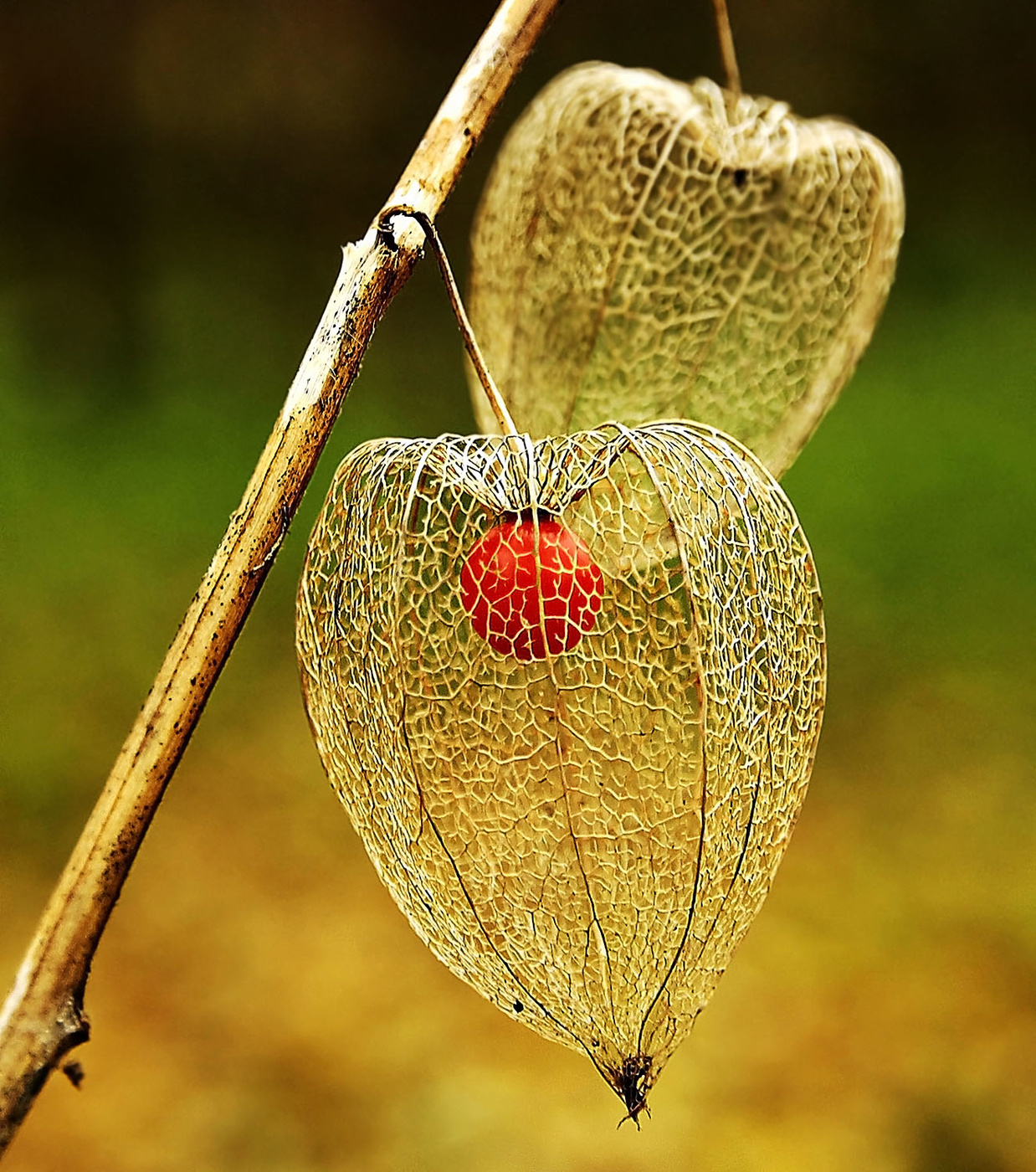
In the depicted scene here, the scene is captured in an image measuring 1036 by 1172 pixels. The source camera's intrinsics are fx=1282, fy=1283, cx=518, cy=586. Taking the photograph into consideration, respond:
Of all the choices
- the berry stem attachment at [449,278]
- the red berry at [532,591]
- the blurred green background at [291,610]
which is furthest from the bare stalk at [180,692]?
the blurred green background at [291,610]

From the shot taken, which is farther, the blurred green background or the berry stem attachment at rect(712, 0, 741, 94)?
the blurred green background

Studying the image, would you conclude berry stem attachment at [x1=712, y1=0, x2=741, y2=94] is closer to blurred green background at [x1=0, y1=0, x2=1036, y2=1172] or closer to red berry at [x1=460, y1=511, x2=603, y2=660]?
red berry at [x1=460, y1=511, x2=603, y2=660]

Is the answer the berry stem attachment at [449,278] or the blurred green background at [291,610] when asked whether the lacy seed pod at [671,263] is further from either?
the blurred green background at [291,610]

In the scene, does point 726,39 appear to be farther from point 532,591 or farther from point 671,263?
point 532,591

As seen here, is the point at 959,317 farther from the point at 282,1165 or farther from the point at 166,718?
the point at 166,718

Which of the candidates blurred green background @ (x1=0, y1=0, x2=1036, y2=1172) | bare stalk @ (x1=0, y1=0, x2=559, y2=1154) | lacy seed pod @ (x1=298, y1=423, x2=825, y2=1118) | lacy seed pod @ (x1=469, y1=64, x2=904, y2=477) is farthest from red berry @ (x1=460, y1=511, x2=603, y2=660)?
blurred green background @ (x1=0, y1=0, x2=1036, y2=1172)

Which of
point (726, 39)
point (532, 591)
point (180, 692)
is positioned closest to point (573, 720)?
point (532, 591)
